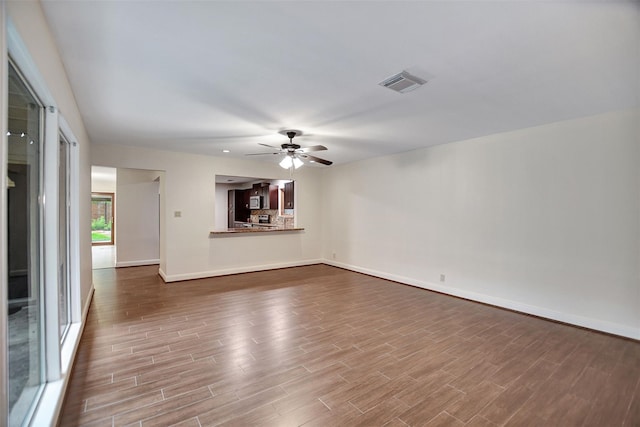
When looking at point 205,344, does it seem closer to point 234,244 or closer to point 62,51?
point 62,51

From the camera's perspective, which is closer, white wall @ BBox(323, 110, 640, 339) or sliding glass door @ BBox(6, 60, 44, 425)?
sliding glass door @ BBox(6, 60, 44, 425)

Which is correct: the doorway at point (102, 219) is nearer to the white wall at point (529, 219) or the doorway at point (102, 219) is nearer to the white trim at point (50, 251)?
the white trim at point (50, 251)

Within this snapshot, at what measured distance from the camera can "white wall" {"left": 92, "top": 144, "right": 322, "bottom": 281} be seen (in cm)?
535

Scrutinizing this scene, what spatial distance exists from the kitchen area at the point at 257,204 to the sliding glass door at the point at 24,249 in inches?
164

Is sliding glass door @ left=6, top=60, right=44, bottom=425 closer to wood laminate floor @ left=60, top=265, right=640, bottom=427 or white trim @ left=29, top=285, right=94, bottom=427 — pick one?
white trim @ left=29, top=285, right=94, bottom=427

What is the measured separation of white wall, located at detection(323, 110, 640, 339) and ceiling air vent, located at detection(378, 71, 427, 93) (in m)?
2.34

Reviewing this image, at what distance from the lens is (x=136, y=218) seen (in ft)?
23.2

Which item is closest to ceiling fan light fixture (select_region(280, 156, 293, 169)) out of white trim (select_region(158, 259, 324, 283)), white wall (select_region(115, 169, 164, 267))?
white trim (select_region(158, 259, 324, 283))

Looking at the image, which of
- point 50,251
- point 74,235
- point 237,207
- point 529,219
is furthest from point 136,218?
point 529,219

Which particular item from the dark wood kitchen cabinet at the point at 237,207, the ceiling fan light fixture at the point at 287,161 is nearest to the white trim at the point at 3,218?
the ceiling fan light fixture at the point at 287,161

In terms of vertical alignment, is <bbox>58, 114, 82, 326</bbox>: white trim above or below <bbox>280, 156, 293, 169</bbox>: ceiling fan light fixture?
below

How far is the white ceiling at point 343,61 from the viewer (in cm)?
170

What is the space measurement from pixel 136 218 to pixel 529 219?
7.89 metres

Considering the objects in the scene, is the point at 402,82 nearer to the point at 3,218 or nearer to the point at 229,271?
the point at 3,218
